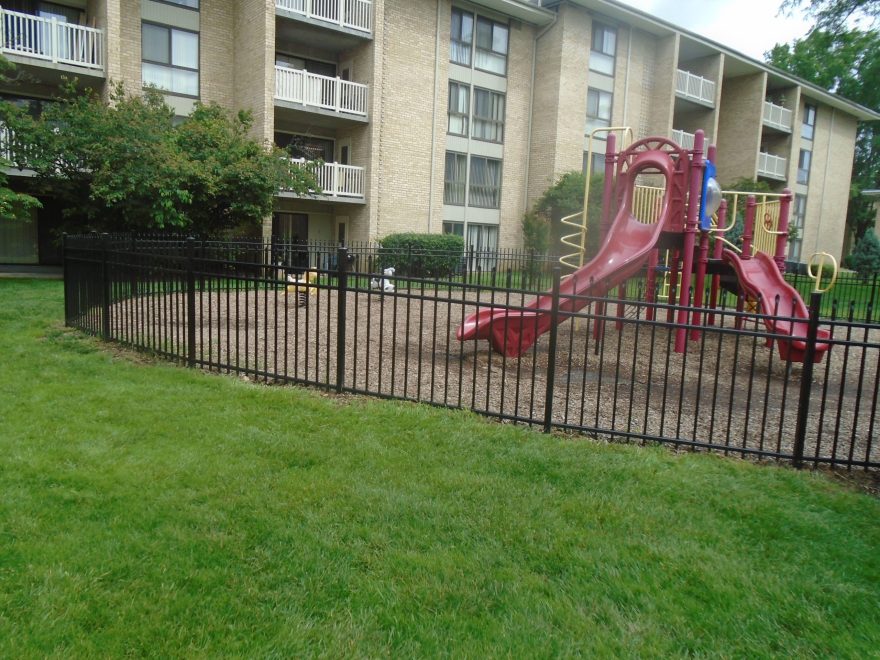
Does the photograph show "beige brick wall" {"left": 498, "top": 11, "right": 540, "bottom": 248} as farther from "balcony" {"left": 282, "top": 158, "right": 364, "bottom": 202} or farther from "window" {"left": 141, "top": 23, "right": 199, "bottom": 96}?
"window" {"left": 141, "top": 23, "right": 199, "bottom": 96}

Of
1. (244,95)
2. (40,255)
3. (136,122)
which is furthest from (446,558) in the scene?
(40,255)

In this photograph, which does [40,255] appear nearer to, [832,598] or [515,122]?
[515,122]

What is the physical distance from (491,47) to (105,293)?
22.2 m

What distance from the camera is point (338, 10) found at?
22359 mm

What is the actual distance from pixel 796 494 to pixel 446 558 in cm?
252

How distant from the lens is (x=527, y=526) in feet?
12.5

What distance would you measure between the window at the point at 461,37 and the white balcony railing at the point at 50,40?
12242 mm

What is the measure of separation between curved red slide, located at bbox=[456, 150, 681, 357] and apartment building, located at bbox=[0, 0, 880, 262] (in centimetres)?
1157

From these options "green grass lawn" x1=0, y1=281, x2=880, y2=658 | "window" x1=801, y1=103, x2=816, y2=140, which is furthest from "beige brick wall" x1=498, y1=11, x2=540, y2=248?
"green grass lawn" x1=0, y1=281, x2=880, y2=658

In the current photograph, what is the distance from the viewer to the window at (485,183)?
2725 centimetres

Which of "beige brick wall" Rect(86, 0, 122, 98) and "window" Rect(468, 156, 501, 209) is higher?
"beige brick wall" Rect(86, 0, 122, 98)

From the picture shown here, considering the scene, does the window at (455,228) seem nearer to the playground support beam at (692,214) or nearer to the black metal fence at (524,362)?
the black metal fence at (524,362)

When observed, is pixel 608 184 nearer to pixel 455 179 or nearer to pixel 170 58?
pixel 170 58

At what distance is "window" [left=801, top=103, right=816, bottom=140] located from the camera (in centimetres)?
3909
